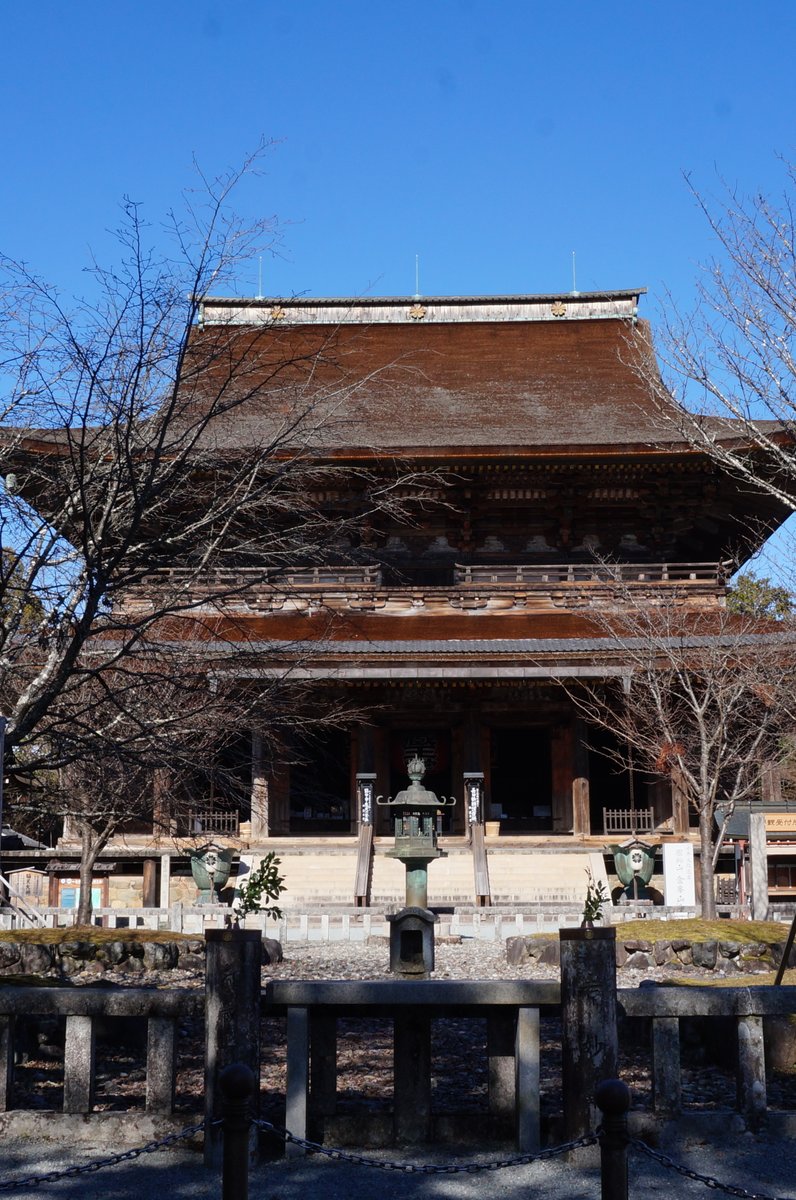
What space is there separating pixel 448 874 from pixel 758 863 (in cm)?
545

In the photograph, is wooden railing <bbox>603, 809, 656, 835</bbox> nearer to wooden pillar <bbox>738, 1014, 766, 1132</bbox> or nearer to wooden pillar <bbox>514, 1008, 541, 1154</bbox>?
wooden pillar <bbox>738, 1014, 766, 1132</bbox>

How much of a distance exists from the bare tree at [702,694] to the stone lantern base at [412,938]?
4.58 metres

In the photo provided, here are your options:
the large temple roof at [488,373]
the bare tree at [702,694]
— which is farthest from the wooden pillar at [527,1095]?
the large temple roof at [488,373]

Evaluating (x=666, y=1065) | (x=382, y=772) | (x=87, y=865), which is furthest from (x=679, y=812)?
(x=666, y=1065)

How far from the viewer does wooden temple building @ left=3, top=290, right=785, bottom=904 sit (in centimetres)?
1883

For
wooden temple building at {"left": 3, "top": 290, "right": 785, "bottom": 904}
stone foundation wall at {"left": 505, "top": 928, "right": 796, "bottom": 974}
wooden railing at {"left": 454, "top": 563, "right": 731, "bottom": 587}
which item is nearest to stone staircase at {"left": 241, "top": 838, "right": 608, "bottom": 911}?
wooden temple building at {"left": 3, "top": 290, "right": 785, "bottom": 904}

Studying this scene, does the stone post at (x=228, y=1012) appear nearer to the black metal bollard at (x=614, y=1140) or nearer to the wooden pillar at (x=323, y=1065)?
the wooden pillar at (x=323, y=1065)

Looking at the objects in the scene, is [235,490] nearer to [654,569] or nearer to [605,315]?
[654,569]

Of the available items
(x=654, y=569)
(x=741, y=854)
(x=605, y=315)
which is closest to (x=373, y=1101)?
(x=741, y=854)

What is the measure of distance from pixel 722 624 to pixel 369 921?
6.92 m

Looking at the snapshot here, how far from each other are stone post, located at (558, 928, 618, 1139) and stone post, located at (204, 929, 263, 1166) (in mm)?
1487

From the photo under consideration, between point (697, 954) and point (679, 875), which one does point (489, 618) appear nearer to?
point (679, 875)

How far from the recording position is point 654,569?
21719mm

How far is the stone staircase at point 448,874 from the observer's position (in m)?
18.2
